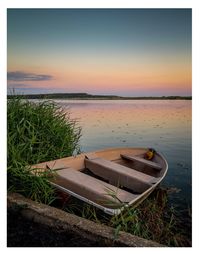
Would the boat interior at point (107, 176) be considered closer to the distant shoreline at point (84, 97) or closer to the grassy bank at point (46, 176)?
the grassy bank at point (46, 176)

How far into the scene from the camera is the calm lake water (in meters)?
2.97

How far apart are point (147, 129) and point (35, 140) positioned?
1822 mm

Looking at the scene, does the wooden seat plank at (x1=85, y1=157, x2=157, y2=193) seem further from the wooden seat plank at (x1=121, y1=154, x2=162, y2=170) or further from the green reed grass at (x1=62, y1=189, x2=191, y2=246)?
the wooden seat plank at (x1=121, y1=154, x2=162, y2=170)

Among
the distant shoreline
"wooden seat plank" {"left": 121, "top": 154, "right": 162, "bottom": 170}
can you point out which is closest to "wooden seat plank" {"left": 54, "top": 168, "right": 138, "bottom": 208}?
the distant shoreline

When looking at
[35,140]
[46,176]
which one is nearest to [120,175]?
[46,176]

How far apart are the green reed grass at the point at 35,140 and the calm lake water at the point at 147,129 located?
17cm

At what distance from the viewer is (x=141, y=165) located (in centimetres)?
353

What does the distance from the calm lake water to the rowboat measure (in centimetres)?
22

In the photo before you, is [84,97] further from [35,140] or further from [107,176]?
[107,176]

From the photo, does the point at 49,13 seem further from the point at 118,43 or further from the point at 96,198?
the point at 96,198

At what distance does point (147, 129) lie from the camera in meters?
4.02

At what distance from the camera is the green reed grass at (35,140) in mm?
2236

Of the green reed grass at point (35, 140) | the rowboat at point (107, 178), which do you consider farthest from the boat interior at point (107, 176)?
the green reed grass at point (35, 140)
